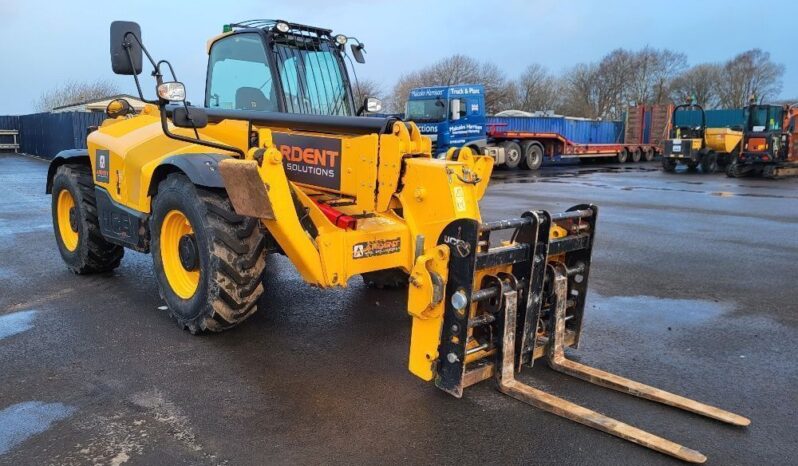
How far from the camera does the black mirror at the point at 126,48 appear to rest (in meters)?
4.24

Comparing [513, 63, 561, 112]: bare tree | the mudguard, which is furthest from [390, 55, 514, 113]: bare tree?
the mudguard

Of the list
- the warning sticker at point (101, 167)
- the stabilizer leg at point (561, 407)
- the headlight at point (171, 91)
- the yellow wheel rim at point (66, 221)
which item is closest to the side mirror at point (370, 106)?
the headlight at point (171, 91)

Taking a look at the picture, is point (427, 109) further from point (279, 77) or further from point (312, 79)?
point (279, 77)

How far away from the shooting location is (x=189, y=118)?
4.36m

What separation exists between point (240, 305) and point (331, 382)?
0.98m

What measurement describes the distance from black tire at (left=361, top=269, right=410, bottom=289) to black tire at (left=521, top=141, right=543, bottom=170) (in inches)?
818

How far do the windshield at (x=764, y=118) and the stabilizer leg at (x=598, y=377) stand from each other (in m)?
23.0

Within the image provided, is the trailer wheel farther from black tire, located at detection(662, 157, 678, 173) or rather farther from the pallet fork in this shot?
the pallet fork

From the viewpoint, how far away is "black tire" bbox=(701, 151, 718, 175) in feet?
80.9

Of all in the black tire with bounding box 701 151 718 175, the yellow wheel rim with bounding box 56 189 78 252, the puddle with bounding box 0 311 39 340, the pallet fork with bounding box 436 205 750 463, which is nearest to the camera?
the pallet fork with bounding box 436 205 750 463

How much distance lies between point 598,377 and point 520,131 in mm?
23145

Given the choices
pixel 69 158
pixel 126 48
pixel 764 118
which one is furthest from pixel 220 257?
pixel 764 118

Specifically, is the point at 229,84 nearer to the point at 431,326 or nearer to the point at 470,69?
the point at 431,326

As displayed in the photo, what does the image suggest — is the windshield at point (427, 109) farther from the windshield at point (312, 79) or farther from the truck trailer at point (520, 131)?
the windshield at point (312, 79)
